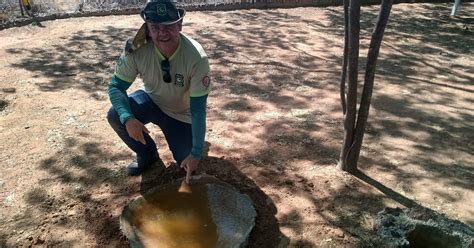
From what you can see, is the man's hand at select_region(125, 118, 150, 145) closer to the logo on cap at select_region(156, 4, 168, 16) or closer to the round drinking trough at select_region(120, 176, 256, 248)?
the round drinking trough at select_region(120, 176, 256, 248)

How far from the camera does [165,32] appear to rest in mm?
2430

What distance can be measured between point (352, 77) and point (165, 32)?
1.20 metres

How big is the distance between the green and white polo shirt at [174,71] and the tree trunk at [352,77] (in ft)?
2.97

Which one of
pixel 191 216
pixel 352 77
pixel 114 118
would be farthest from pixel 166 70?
pixel 352 77

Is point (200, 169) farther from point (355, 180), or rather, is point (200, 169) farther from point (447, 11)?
point (447, 11)

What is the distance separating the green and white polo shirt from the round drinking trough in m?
0.58

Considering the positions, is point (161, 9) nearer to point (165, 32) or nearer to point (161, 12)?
point (161, 12)

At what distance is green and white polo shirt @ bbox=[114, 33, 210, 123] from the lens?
100 inches

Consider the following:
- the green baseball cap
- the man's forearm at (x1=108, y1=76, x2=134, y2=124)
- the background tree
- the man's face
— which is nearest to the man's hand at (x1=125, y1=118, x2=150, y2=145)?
the man's forearm at (x1=108, y1=76, x2=134, y2=124)

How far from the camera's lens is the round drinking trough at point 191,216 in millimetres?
2320

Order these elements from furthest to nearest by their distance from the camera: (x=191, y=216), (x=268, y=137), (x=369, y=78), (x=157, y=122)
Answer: (x=268, y=137)
(x=157, y=122)
(x=369, y=78)
(x=191, y=216)

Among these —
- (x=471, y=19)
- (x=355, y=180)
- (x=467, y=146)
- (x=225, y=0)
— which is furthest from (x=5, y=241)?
(x=471, y=19)

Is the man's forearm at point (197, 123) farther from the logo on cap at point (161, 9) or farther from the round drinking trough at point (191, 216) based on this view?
the logo on cap at point (161, 9)

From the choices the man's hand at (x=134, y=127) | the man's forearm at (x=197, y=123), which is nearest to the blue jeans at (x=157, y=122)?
the man's hand at (x=134, y=127)
